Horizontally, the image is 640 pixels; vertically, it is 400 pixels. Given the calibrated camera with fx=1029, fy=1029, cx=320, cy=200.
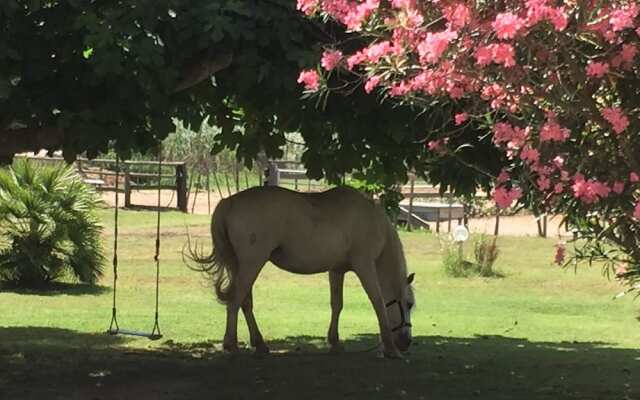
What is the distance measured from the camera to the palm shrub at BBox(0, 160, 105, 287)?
16.0 meters

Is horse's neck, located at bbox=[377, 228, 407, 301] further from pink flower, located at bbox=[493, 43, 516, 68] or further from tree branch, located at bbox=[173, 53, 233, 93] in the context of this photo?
pink flower, located at bbox=[493, 43, 516, 68]

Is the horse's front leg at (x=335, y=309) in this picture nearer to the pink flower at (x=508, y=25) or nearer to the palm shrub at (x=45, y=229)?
the pink flower at (x=508, y=25)

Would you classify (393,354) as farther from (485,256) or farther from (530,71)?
(485,256)

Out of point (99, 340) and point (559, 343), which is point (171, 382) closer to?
point (99, 340)

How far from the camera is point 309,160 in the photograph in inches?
395

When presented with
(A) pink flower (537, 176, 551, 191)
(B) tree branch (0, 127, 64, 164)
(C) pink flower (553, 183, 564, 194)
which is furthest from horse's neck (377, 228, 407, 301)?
(C) pink flower (553, 183, 564, 194)

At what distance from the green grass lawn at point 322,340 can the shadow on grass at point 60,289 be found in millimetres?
85

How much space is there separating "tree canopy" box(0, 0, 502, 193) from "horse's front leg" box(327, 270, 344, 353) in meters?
2.53

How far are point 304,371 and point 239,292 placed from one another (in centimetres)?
92

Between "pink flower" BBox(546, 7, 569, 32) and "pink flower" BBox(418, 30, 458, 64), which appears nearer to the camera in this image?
"pink flower" BBox(546, 7, 569, 32)

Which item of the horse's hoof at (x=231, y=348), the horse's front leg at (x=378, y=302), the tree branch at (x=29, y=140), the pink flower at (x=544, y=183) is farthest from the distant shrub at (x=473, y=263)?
the pink flower at (x=544, y=183)

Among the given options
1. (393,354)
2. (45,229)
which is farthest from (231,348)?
(45,229)

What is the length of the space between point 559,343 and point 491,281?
6.59 meters

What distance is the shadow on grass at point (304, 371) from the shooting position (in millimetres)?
7949
